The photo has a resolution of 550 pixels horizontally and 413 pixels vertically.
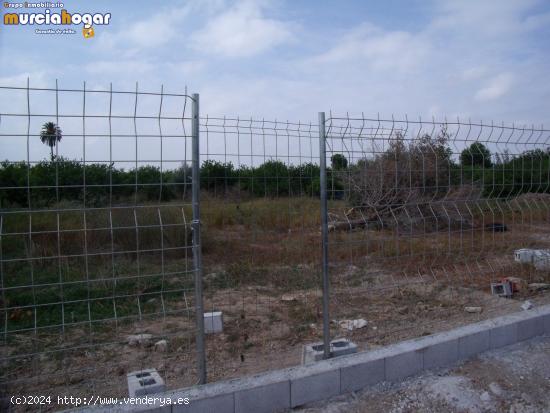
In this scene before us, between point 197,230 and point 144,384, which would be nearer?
point 197,230

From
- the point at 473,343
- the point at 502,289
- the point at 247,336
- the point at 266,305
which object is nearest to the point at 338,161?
the point at 473,343

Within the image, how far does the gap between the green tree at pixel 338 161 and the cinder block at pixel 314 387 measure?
1528 millimetres

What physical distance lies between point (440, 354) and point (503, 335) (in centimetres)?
79

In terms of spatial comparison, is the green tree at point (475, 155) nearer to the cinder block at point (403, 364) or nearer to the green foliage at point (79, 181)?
the cinder block at point (403, 364)

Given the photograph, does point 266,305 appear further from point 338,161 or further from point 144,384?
point 144,384

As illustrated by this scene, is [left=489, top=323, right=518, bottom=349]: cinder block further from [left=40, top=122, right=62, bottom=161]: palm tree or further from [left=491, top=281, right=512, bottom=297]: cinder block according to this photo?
[left=40, top=122, right=62, bottom=161]: palm tree

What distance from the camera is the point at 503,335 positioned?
4086 millimetres

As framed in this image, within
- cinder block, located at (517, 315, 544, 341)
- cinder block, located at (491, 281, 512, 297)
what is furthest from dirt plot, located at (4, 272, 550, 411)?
cinder block, located at (517, 315, 544, 341)

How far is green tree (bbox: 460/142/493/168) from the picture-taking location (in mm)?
4392

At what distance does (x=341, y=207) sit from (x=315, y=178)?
0.46 metres

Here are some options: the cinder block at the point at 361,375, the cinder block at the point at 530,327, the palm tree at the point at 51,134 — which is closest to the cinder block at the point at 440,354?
the cinder block at the point at 361,375

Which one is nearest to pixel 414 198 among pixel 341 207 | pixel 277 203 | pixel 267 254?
pixel 341 207

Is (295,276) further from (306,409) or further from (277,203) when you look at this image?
(306,409)

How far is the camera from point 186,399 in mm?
2812
